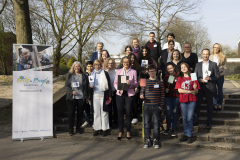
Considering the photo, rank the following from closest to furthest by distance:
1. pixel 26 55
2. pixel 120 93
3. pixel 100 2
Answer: pixel 120 93, pixel 26 55, pixel 100 2

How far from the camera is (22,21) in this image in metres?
7.98

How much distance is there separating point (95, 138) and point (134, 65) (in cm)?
214

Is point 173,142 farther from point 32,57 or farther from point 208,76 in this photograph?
point 32,57

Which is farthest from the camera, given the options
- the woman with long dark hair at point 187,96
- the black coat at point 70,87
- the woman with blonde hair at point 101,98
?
the black coat at point 70,87

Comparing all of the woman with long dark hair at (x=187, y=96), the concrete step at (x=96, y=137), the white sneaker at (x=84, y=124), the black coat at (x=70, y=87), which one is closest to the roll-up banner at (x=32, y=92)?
the concrete step at (x=96, y=137)

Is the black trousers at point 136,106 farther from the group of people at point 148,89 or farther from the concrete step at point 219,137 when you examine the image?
the concrete step at point 219,137

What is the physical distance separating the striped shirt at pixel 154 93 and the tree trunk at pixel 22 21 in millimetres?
4819

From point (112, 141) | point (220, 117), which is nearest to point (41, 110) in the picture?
point (112, 141)

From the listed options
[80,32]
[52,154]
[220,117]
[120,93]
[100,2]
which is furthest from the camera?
[80,32]

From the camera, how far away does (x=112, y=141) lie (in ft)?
19.7

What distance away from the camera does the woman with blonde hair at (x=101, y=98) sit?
6227 millimetres

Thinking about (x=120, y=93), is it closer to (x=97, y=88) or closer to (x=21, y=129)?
(x=97, y=88)

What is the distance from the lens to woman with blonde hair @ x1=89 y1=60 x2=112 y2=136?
623 cm

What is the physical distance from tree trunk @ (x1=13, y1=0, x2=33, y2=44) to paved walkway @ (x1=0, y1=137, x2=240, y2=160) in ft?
11.9
